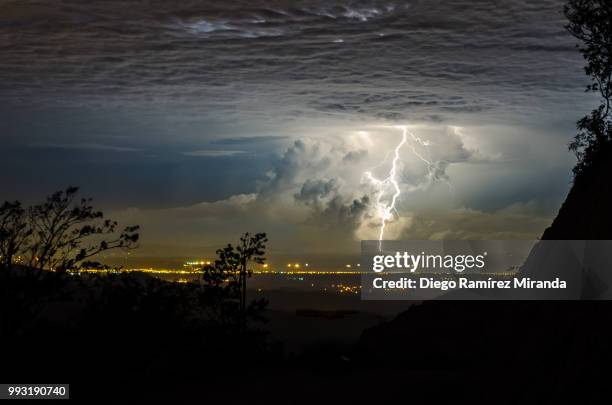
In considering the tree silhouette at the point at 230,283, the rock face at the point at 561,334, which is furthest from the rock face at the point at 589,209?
the tree silhouette at the point at 230,283

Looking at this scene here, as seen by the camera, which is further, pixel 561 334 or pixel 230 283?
pixel 230 283

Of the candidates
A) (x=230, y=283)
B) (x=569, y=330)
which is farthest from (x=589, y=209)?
(x=230, y=283)

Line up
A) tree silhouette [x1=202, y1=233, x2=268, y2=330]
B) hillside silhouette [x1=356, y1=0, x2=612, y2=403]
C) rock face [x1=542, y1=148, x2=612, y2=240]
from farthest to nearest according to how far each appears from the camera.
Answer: tree silhouette [x1=202, y1=233, x2=268, y2=330] < rock face [x1=542, y1=148, x2=612, y2=240] < hillside silhouette [x1=356, y1=0, x2=612, y2=403]

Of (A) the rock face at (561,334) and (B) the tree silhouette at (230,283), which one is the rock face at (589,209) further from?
(B) the tree silhouette at (230,283)

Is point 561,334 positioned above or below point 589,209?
below

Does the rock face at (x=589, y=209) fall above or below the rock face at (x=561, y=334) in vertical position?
above

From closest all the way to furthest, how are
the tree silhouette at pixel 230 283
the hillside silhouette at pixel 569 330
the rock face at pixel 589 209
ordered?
the hillside silhouette at pixel 569 330 < the rock face at pixel 589 209 < the tree silhouette at pixel 230 283

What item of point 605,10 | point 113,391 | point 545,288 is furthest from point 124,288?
point 605,10

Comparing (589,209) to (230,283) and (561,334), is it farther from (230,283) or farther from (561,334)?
(230,283)

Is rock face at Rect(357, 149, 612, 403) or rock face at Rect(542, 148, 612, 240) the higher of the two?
rock face at Rect(542, 148, 612, 240)

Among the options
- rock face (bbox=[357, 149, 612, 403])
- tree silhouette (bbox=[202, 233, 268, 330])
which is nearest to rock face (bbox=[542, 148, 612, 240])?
rock face (bbox=[357, 149, 612, 403])

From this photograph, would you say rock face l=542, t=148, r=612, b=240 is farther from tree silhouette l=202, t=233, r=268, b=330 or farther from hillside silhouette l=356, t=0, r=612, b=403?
tree silhouette l=202, t=233, r=268, b=330

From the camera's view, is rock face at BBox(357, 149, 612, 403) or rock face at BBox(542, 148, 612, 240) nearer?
rock face at BBox(357, 149, 612, 403)
